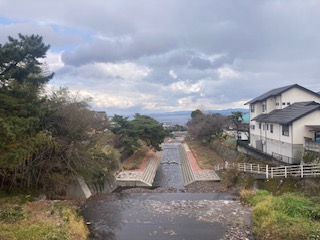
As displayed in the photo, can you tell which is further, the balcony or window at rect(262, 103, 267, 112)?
window at rect(262, 103, 267, 112)

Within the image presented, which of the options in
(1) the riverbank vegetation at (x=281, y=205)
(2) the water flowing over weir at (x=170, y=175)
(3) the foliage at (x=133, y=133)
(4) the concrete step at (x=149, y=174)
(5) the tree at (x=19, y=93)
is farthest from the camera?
(3) the foliage at (x=133, y=133)

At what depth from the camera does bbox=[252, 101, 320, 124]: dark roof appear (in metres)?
21.4

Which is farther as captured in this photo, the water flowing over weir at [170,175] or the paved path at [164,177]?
the water flowing over weir at [170,175]

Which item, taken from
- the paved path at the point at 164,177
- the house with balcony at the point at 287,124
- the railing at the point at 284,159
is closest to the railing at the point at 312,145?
the house with balcony at the point at 287,124

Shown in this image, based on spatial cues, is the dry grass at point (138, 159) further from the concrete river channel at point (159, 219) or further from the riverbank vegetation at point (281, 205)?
the concrete river channel at point (159, 219)

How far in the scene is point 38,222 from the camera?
11969 mm

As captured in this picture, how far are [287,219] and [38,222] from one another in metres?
9.94

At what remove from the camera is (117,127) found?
127ft

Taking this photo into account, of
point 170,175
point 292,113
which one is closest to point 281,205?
point 292,113

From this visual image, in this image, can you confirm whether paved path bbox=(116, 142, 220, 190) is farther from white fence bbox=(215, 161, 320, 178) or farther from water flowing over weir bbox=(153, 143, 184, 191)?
white fence bbox=(215, 161, 320, 178)

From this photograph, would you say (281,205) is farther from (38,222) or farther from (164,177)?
(164,177)

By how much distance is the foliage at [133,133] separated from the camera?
123 ft

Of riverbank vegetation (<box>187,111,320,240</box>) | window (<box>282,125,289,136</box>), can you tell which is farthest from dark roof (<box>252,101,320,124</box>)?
riverbank vegetation (<box>187,111,320,240</box>)

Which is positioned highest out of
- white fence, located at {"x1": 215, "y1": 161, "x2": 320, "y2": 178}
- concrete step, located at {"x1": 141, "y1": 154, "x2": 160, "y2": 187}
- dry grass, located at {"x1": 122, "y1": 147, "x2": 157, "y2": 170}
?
white fence, located at {"x1": 215, "y1": 161, "x2": 320, "y2": 178}
